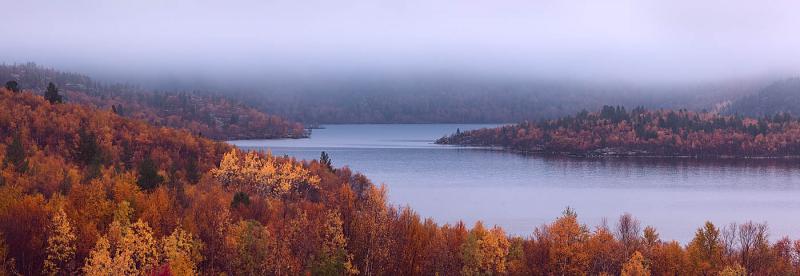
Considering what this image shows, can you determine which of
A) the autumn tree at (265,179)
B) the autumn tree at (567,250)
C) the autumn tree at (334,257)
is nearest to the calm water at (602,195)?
the autumn tree at (265,179)

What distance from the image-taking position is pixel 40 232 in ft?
172

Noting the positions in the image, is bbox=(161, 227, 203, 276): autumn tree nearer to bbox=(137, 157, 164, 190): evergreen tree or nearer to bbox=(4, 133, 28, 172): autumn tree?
bbox=(137, 157, 164, 190): evergreen tree

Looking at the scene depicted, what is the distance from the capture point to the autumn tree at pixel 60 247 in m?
48.7

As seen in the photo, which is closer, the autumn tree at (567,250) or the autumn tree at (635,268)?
the autumn tree at (635,268)

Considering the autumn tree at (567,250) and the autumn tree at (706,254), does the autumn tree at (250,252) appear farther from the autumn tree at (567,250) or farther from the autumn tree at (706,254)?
the autumn tree at (706,254)

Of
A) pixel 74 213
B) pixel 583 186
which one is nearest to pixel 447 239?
pixel 74 213

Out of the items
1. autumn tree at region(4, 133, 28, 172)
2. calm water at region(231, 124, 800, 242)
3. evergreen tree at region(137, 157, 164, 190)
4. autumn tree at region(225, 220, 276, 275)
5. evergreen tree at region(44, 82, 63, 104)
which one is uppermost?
evergreen tree at region(44, 82, 63, 104)

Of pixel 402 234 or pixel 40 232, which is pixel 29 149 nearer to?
pixel 40 232

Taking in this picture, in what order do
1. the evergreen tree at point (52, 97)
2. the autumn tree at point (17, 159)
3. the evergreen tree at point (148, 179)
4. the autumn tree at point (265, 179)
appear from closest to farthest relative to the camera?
the evergreen tree at point (148, 179)
the autumn tree at point (17, 159)
the autumn tree at point (265, 179)
the evergreen tree at point (52, 97)

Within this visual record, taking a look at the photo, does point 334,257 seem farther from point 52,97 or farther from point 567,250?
point 52,97

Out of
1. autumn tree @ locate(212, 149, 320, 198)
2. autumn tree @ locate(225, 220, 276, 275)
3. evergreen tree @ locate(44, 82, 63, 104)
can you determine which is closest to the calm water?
autumn tree @ locate(212, 149, 320, 198)

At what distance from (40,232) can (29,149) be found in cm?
5319

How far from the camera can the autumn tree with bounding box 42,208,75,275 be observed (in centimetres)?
4869

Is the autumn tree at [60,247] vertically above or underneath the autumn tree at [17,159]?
underneath
